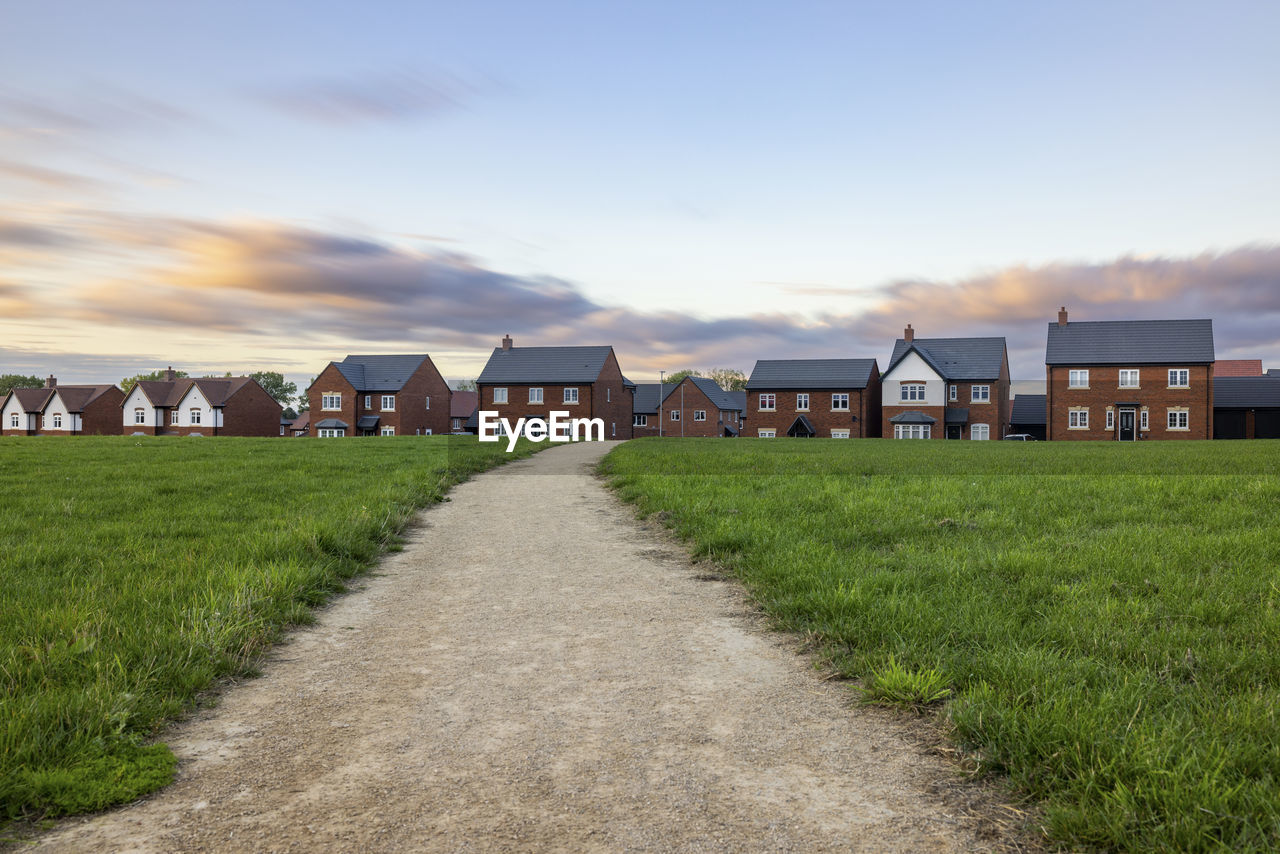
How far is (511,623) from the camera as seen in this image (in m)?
6.28

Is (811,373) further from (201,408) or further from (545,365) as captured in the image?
(201,408)

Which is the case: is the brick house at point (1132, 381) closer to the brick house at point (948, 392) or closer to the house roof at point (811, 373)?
the brick house at point (948, 392)

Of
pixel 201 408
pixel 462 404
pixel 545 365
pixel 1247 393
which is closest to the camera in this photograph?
pixel 1247 393

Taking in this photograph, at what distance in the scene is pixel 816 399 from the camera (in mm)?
70688

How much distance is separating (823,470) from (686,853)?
15382 mm

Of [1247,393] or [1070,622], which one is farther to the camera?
[1247,393]

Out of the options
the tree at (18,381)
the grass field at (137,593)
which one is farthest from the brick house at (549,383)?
the tree at (18,381)

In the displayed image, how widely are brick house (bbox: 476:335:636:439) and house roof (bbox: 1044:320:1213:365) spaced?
37.3 m

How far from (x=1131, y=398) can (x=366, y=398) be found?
224 feet

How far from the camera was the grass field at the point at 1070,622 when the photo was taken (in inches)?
130

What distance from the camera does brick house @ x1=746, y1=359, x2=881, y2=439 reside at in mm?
69500

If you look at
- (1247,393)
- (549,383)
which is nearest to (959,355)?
(1247,393)

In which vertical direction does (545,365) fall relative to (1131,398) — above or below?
above

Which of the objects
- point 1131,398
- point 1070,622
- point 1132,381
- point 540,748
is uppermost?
point 1132,381
